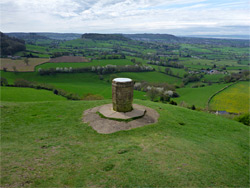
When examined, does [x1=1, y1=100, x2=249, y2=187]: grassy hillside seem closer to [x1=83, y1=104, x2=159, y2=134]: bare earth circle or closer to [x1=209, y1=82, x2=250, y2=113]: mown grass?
[x1=83, y1=104, x2=159, y2=134]: bare earth circle

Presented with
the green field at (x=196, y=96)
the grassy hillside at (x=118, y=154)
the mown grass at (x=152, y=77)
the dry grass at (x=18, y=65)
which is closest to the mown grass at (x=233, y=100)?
the green field at (x=196, y=96)

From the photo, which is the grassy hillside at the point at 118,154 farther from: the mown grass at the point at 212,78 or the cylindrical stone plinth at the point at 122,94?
the mown grass at the point at 212,78

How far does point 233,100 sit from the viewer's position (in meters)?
63.9

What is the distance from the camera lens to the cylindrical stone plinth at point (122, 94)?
19109mm

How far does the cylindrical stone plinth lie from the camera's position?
1911cm

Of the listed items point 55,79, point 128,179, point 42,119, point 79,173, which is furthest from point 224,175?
Result: point 55,79

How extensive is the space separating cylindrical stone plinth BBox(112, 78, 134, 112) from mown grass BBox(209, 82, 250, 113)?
4916 cm

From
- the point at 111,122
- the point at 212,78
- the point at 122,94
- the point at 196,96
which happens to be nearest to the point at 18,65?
the point at 196,96

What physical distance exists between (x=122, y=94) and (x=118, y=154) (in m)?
8.29

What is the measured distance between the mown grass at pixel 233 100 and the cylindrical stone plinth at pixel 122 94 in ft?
161

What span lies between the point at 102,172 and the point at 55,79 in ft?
281

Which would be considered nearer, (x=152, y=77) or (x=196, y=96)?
(x=196, y=96)

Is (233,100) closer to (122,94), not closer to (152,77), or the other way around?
(152,77)

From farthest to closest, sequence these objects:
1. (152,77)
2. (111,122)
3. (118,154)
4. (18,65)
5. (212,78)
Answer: (212,78)
(152,77)
(18,65)
(111,122)
(118,154)
